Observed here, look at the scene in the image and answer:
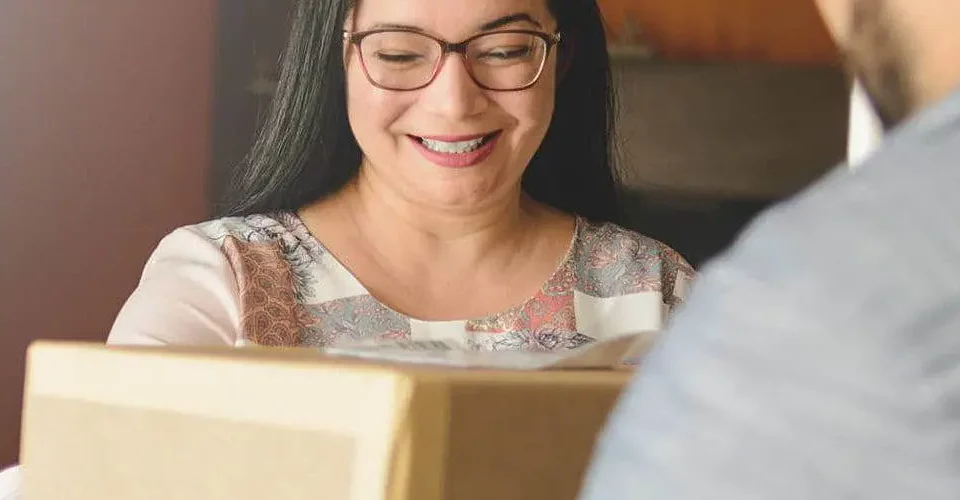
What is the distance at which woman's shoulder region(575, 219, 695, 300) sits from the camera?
1223 millimetres

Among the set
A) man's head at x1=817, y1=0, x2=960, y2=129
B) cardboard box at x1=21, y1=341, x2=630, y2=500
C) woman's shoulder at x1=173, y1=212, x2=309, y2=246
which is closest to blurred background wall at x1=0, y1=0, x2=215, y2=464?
woman's shoulder at x1=173, y1=212, x2=309, y2=246

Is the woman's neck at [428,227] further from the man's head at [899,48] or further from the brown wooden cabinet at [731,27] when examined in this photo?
the brown wooden cabinet at [731,27]

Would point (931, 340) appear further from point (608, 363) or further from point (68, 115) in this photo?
point (68, 115)

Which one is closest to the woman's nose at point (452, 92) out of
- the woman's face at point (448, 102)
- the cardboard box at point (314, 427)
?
the woman's face at point (448, 102)

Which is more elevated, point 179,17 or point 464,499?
point 179,17

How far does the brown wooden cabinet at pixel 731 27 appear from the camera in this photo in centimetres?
230

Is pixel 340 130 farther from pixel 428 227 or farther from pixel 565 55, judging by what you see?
pixel 565 55

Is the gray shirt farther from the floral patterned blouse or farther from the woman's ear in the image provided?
the woman's ear

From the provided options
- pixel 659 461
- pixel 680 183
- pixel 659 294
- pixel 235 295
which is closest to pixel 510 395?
pixel 659 461

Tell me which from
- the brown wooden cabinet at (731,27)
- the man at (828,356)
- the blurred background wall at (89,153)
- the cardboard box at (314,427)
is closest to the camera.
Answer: the man at (828,356)

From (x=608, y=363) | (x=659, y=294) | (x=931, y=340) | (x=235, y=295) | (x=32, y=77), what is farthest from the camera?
(x=32, y=77)

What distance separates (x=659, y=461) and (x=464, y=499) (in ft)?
0.58

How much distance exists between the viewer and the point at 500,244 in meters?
1.25

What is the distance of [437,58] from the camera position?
1114 mm
